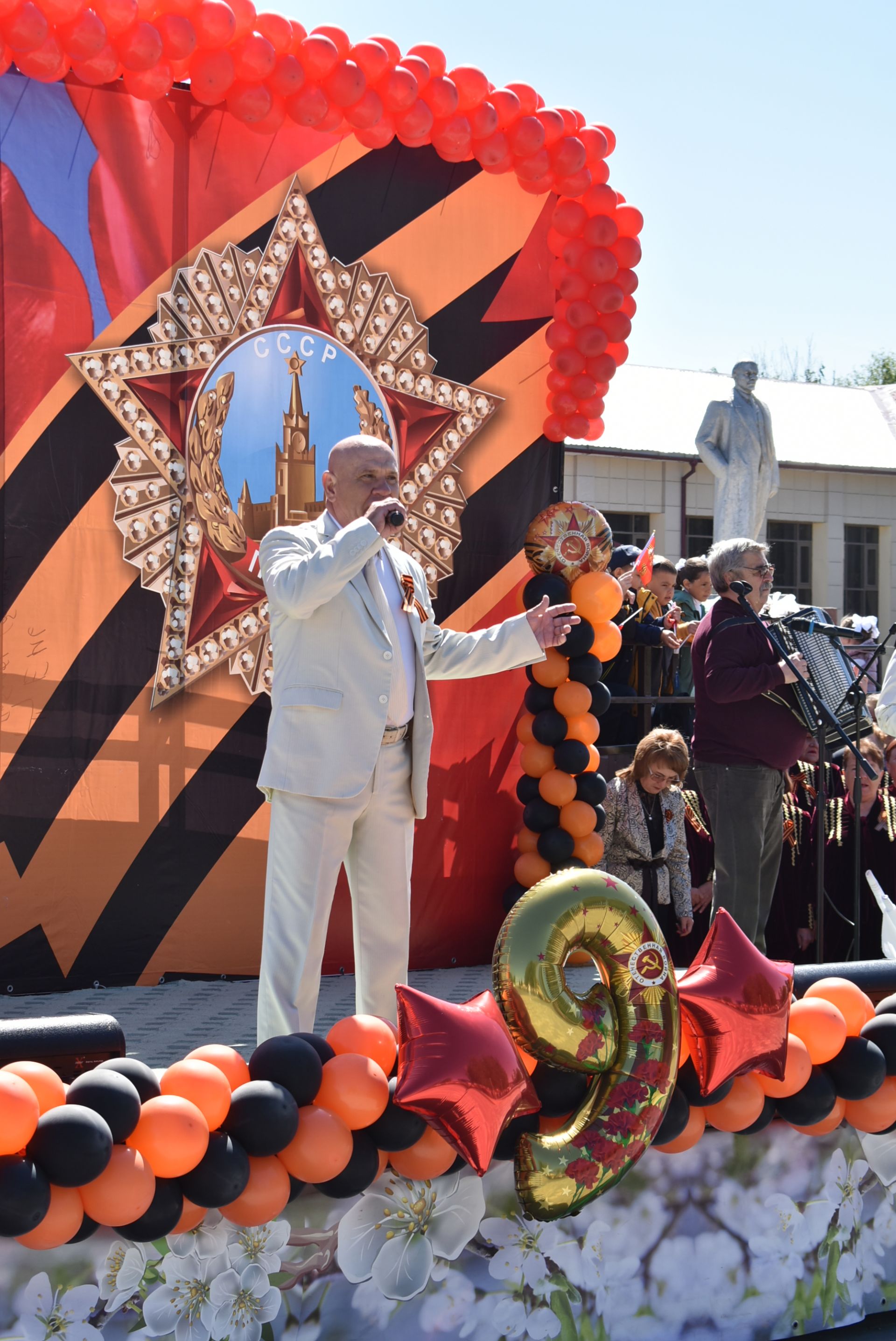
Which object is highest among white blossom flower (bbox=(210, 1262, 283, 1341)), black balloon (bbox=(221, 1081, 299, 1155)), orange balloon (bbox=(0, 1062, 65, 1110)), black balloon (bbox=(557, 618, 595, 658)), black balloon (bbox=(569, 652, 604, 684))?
black balloon (bbox=(557, 618, 595, 658))

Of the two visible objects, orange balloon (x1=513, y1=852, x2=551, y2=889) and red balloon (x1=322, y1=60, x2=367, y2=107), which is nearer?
red balloon (x1=322, y1=60, x2=367, y2=107)

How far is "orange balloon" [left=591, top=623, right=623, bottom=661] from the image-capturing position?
6.21 metres

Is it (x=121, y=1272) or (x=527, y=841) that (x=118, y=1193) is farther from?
(x=527, y=841)

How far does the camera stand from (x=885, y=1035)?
2.74m

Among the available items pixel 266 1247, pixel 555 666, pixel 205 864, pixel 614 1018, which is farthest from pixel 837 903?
pixel 266 1247

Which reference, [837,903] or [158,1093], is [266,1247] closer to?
[158,1093]

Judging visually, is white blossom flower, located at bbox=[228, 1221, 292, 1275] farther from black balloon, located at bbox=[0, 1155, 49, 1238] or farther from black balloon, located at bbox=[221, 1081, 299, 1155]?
black balloon, located at bbox=[0, 1155, 49, 1238]

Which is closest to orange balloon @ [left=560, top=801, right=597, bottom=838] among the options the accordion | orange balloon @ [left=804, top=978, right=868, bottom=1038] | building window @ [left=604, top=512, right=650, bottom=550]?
the accordion

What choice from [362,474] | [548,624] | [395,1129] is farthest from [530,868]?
[395,1129]

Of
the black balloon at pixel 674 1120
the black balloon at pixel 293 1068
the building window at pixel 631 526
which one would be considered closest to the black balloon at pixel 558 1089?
the black balloon at pixel 674 1120

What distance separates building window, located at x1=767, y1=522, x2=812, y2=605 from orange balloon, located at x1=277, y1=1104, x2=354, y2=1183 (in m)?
19.6

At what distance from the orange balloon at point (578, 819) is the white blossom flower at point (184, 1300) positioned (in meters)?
4.08

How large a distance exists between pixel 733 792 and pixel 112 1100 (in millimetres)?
3456

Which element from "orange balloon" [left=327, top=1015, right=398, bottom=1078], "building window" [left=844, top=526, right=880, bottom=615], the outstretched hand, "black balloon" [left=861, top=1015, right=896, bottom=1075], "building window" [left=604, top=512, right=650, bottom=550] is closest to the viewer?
"orange balloon" [left=327, top=1015, right=398, bottom=1078]
